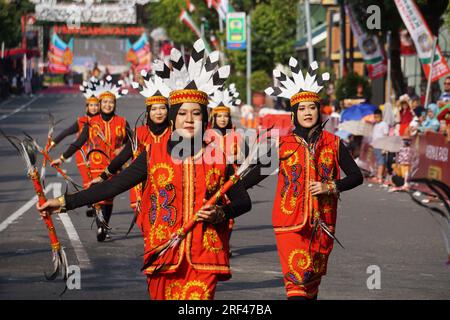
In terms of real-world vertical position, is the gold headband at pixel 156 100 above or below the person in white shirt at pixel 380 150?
above

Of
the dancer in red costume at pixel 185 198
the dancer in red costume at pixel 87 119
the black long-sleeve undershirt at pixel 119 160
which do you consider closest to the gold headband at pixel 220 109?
the dancer in red costume at pixel 87 119

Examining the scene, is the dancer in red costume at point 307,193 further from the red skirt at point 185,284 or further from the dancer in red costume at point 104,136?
the dancer in red costume at point 104,136

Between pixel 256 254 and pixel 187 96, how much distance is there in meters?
6.73

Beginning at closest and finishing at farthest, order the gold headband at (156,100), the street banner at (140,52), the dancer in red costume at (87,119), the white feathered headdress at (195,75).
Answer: the white feathered headdress at (195,75) < the gold headband at (156,100) < the dancer in red costume at (87,119) < the street banner at (140,52)

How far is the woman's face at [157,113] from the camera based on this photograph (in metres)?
12.8

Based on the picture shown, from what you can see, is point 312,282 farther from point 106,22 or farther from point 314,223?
point 106,22

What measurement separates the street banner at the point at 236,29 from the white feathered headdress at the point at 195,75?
47819mm

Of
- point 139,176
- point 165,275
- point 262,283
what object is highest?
point 139,176

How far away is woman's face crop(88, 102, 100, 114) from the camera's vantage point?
16.4 meters

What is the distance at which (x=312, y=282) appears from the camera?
878 cm

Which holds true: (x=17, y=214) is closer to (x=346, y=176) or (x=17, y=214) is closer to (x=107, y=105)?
(x=107, y=105)

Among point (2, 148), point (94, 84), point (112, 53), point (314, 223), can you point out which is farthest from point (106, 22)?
point (314, 223)
